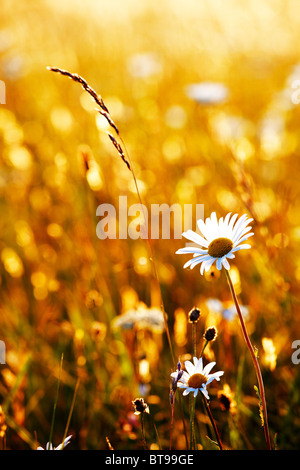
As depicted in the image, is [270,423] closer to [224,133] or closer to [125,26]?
[224,133]

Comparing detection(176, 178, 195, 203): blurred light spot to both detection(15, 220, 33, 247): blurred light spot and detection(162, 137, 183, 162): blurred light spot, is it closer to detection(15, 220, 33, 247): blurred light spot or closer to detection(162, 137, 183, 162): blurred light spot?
detection(162, 137, 183, 162): blurred light spot

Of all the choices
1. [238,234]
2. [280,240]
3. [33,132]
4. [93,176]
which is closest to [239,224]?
[238,234]

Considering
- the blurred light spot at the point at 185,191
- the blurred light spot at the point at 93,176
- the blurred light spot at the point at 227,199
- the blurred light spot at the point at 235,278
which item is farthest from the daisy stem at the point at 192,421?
the blurred light spot at the point at 185,191

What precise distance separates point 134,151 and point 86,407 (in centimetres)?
117

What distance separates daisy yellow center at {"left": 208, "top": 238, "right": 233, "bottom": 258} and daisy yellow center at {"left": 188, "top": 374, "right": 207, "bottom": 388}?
203 millimetres

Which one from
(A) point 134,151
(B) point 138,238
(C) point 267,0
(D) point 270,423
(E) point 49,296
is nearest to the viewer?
(D) point 270,423

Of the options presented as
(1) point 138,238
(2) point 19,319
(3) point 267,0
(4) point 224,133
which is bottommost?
(2) point 19,319

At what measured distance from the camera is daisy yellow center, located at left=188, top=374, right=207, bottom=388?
79 cm

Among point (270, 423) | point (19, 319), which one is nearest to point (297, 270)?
point (270, 423)

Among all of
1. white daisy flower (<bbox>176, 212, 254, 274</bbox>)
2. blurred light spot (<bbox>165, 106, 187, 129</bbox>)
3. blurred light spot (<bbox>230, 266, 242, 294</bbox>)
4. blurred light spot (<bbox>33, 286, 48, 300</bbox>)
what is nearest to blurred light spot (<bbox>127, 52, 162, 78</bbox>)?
blurred light spot (<bbox>165, 106, 187, 129</bbox>)

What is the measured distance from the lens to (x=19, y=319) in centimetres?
157

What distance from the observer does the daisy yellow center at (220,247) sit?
31.4 inches

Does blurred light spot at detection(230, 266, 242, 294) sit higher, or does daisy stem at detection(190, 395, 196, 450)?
blurred light spot at detection(230, 266, 242, 294)

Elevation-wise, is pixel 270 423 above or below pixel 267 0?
below
